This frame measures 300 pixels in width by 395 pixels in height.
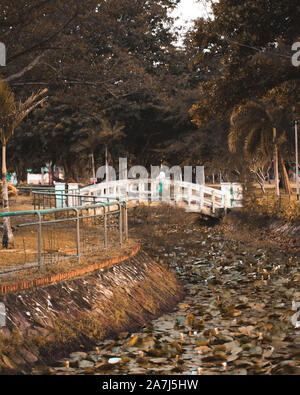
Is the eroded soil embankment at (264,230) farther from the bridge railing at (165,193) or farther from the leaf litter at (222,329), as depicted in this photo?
the bridge railing at (165,193)

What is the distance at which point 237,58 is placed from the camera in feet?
53.6

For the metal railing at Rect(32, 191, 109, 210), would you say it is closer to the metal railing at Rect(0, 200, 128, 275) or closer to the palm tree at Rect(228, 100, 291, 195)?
the metal railing at Rect(0, 200, 128, 275)

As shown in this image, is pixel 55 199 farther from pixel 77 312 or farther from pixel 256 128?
pixel 77 312

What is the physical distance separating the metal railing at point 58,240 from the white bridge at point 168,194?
420 inches

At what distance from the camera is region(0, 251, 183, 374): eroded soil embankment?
672cm

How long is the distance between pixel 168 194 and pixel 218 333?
1910cm

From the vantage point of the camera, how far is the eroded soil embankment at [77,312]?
672 cm

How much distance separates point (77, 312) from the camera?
7949 mm

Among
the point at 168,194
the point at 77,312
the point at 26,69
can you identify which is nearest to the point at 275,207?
the point at 168,194

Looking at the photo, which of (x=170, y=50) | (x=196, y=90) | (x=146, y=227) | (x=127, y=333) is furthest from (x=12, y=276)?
(x=170, y=50)

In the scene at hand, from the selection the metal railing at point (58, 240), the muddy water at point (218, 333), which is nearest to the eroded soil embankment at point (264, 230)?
the muddy water at point (218, 333)

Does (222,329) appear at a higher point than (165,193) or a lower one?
lower
